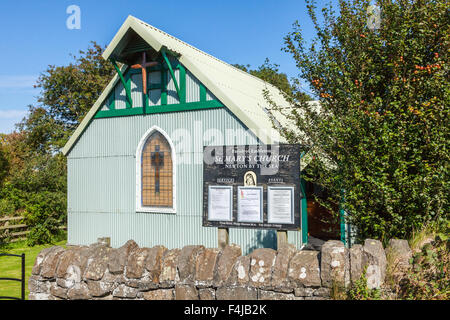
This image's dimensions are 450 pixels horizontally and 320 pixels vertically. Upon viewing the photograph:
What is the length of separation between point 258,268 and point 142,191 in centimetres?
829

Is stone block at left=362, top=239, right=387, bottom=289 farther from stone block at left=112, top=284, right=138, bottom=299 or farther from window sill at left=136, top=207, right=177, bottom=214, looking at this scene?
window sill at left=136, top=207, right=177, bottom=214

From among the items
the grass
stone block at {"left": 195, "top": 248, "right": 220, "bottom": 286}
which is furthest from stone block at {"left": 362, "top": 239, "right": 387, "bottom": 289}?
the grass

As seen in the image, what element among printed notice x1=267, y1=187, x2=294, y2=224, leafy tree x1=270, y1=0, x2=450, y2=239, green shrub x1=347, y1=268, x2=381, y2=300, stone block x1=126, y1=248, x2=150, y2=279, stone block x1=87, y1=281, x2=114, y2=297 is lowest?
stone block x1=87, y1=281, x2=114, y2=297

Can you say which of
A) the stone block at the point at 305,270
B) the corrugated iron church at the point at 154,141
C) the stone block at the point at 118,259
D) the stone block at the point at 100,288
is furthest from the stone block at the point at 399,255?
the corrugated iron church at the point at 154,141

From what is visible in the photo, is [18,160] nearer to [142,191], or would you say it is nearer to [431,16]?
[142,191]

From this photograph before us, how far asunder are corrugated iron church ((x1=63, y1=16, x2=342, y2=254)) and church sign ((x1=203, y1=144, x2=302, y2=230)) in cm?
384

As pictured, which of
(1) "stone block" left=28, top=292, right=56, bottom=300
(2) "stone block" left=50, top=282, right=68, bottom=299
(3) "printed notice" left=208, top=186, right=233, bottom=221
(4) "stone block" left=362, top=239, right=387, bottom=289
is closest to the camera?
(4) "stone block" left=362, top=239, right=387, bottom=289

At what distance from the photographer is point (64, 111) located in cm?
3238

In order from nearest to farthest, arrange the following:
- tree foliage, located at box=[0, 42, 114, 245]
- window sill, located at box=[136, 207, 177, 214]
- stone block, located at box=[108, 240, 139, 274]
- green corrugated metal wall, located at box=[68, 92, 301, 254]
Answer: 1. stone block, located at box=[108, 240, 139, 274]
2. green corrugated metal wall, located at box=[68, 92, 301, 254]
3. window sill, located at box=[136, 207, 177, 214]
4. tree foliage, located at box=[0, 42, 114, 245]

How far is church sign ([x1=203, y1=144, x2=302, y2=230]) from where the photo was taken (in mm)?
6691

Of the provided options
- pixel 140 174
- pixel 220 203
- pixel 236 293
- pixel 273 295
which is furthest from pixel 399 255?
pixel 140 174

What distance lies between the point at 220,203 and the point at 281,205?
1137 mm

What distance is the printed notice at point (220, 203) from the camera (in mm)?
6977
